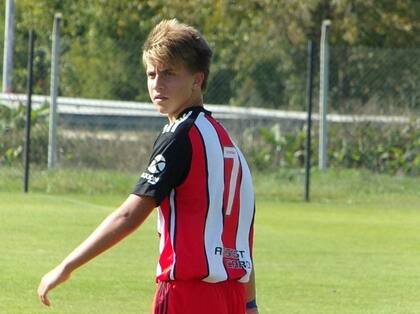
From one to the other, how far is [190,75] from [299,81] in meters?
16.6

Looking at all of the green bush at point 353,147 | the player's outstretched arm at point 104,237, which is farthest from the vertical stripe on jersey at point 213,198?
the green bush at point 353,147

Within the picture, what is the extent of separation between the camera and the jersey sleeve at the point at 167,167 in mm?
4352

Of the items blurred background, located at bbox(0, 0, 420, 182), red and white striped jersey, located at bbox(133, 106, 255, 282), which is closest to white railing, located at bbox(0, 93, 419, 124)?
blurred background, located at bbox(0, 0, 420, 182)

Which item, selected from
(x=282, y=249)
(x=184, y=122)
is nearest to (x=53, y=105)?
(x=282, y=249)

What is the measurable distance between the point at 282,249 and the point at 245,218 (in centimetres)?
748

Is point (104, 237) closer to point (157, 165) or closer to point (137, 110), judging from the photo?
point (157, 165)

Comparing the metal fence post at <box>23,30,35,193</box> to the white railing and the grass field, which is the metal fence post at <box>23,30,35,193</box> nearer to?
the grass field

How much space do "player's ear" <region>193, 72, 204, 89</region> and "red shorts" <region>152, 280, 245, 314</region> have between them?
678 millimetres

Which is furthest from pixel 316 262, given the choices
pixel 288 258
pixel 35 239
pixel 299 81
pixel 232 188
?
pixel 299 81

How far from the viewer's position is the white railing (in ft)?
62.2

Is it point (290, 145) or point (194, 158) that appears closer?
point (194, 158)

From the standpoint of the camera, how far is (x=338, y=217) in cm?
1537

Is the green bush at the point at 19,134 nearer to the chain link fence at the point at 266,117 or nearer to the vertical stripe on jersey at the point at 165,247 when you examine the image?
the chain link fence at the point at 266,117

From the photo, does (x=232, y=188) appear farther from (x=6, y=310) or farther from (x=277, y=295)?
(x=277, y=295)
